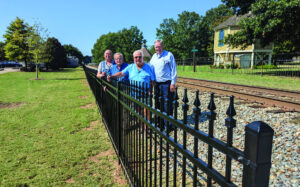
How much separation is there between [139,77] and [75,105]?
477 cm

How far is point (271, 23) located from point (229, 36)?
4537 mm

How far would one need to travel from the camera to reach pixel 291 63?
1642 cm

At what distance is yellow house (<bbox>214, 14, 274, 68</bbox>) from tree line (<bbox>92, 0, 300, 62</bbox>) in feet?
7.60

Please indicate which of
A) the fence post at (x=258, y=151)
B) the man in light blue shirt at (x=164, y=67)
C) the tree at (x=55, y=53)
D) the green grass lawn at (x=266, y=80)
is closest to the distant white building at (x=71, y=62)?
the tree at (x=55, y=53)

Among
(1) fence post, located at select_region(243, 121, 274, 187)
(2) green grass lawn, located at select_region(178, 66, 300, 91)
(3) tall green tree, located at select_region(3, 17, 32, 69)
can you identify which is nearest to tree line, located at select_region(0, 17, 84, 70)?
(3) tall green tree, located at select_region(3, 17, 32, 69)

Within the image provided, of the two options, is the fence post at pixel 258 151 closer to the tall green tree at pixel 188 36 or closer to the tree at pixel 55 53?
the tree at pixel 55 53

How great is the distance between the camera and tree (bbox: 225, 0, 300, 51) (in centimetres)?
1468

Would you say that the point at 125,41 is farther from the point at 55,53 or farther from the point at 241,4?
the point at 241,4

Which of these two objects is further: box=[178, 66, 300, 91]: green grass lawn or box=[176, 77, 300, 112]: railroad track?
box=[178, 66, 300, 91]: green grass lawn

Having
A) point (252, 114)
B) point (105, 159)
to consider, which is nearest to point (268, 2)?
point (252, 114)

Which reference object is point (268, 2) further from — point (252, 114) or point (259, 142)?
point (259, 142)

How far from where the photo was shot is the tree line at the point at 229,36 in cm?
1533

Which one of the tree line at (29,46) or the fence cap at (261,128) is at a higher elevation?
the tree line at (29,46)

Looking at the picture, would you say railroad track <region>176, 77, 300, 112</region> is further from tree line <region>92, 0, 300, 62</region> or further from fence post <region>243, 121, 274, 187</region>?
tree line <region>92, 0, 300, 62</region>
